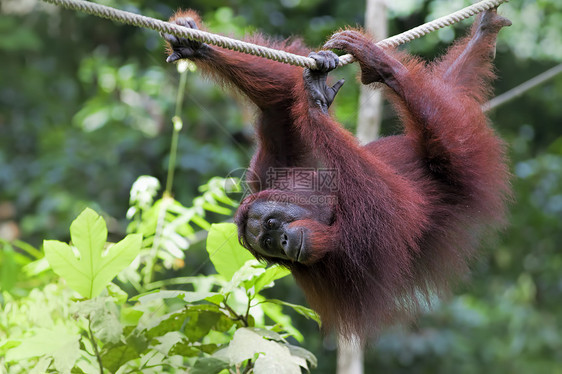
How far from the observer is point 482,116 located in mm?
3014

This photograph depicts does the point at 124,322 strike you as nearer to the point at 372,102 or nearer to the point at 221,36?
the point at 221,36

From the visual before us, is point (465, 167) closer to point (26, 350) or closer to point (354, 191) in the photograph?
point (354, 191)

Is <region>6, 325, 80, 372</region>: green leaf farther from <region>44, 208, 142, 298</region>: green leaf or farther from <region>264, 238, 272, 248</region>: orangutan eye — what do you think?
<region>264, 238, 272, 248</region>: orangutan eye

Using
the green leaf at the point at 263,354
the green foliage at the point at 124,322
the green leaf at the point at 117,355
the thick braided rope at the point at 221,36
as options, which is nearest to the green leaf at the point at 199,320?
the green foliage at the point at 124,322

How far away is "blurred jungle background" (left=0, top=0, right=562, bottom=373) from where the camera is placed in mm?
6508

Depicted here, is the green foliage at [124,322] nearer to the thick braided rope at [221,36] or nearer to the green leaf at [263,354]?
the green leaf at [263,354]

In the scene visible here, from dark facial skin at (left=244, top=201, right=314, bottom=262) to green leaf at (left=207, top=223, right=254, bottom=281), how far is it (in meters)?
0.08

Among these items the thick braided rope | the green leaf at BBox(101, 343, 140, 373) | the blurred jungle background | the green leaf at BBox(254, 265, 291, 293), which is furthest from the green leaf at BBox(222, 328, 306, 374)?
the blurred jungle background

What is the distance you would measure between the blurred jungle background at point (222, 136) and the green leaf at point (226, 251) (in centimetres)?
305

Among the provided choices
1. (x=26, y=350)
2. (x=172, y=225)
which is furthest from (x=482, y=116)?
(x=26, y=350)

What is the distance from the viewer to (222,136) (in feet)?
22.4

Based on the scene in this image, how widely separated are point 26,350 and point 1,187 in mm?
5662

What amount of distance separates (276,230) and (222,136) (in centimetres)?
413

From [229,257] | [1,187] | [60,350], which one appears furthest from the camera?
[1,187]
